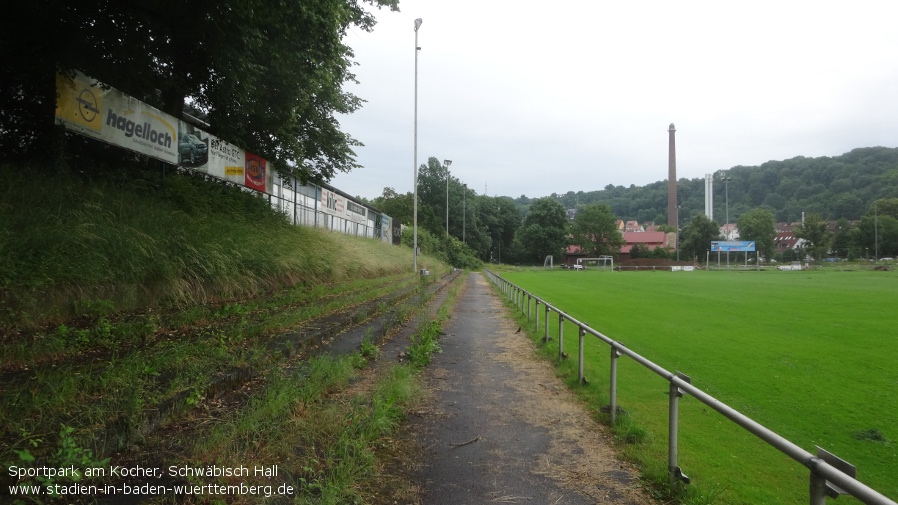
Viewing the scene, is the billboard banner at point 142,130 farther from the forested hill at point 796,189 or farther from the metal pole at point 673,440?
the forested hill at point 796,189

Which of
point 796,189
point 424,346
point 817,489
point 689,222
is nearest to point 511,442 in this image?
point 817,489

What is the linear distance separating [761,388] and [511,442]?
485 centimetres

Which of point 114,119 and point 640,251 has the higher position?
point 640,251

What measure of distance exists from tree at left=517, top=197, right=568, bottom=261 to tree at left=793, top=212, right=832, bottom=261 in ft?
143

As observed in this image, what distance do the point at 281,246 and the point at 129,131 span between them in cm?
401

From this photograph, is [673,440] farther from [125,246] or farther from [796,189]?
[796,189]

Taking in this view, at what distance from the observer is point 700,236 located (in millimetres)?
89812

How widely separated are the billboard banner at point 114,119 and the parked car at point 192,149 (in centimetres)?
21

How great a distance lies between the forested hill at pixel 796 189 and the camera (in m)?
104

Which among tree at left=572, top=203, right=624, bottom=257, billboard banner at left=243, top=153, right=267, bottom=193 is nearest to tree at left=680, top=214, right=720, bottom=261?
tree at left=572, top=203, right=624, bottom=257

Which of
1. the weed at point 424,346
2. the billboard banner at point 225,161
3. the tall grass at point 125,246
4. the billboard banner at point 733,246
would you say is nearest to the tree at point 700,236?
the billboard banner at point 733,246

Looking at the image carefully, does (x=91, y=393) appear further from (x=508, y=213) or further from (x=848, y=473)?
(x=508, y=213)

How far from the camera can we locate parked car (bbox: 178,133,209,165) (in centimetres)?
1069

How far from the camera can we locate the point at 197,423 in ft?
12.6
